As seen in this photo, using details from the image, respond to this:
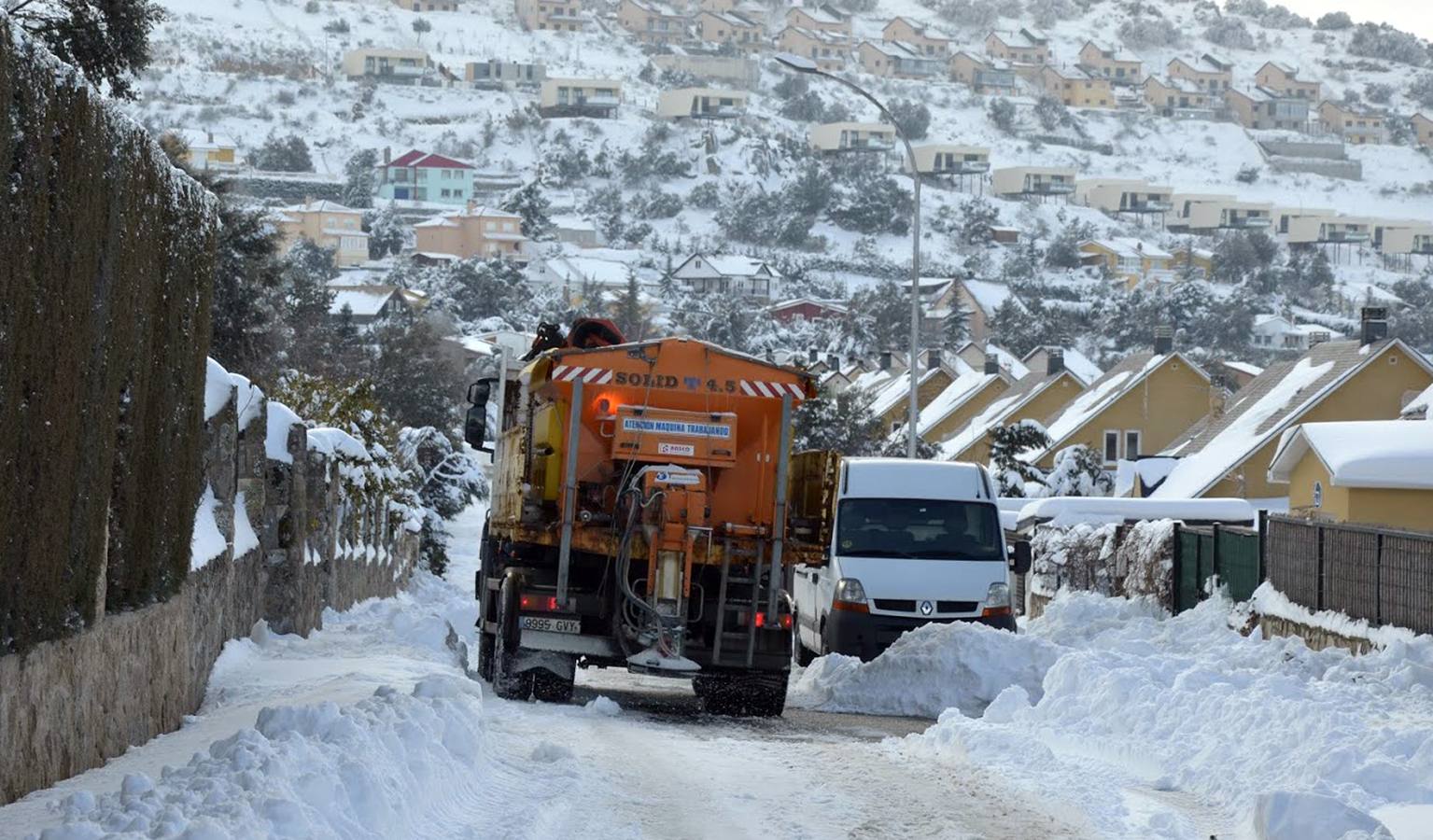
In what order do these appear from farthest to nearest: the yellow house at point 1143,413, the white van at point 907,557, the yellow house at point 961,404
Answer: the yellow house at point 961,404
the yellow house at point 1143,413
the white van at point 907,557

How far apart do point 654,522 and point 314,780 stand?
8.05m

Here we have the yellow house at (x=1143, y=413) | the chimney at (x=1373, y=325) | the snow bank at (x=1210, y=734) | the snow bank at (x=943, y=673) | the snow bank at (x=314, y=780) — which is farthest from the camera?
the yellow house at (x=1143, y=413)

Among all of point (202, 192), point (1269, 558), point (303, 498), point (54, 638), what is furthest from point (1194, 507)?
point (54, 638)

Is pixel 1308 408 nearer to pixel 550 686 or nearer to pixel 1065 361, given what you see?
pixel 1065 361

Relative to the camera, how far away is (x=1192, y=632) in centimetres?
2452

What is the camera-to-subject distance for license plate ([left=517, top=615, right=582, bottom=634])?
59.7ft

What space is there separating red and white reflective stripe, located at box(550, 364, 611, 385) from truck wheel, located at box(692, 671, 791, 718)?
111 inches

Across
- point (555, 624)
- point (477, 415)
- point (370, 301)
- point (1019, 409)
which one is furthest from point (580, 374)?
point (370, 301)

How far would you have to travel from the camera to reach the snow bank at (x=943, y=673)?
19688mm

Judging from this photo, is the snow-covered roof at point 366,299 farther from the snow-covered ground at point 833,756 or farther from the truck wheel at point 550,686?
the snow-covered ground at point 833,756

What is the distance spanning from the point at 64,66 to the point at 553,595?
28.7ft

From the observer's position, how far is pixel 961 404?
289 ft

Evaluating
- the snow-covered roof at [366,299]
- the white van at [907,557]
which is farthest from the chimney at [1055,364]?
the snow-covered roof at [366,299]

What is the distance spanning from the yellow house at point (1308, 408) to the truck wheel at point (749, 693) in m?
36.4
